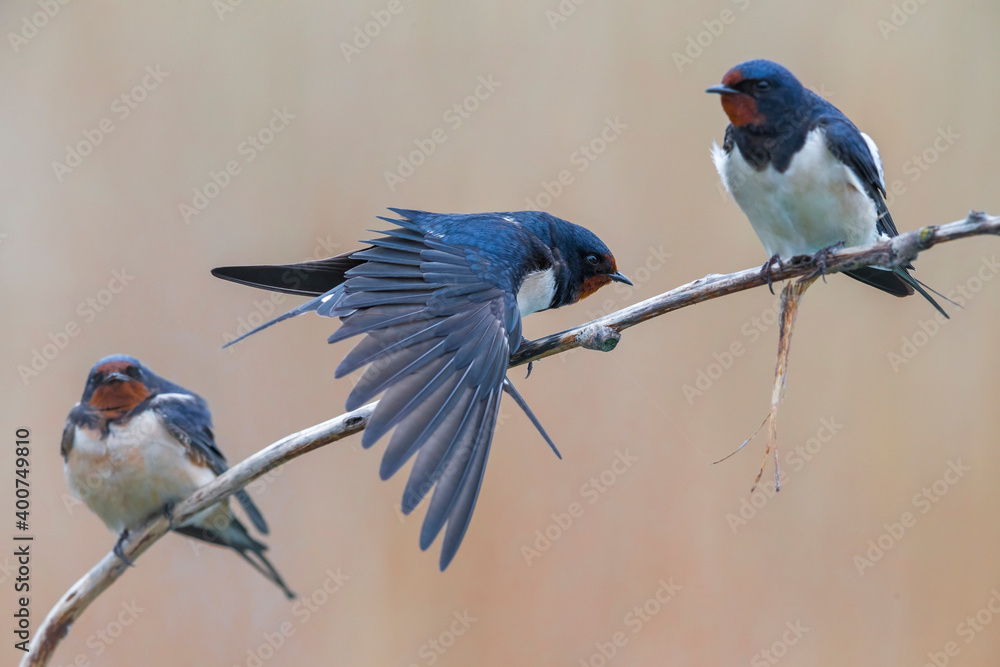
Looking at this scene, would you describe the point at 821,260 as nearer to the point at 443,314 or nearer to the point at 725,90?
the point at 725,90

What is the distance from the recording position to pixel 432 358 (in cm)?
94

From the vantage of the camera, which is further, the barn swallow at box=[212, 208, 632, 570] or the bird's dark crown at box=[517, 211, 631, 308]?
the bird's dark crown at box=[517, 211, 631, 308]

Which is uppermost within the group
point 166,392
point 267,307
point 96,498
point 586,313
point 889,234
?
point 267,307

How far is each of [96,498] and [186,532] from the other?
0.67 ft

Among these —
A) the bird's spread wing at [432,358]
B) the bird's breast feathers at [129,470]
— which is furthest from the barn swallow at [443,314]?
the bird's breast feathers at [129,470]

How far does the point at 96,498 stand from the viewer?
1377mm

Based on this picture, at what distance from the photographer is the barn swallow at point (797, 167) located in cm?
91

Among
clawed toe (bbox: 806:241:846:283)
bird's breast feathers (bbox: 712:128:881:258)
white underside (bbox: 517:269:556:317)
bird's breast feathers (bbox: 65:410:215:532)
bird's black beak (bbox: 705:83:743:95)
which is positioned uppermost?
bird's breast feathers (bbox: 65:410:215:532)

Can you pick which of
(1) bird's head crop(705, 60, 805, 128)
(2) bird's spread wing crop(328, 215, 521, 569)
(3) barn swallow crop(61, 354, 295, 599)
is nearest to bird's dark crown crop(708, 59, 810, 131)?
(1) bird's head crop(705, 60, 805, 128)

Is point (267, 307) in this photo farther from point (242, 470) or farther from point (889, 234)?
point (889, 234)

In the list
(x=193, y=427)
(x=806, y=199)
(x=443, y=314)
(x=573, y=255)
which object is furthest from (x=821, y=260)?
(x=193, y=427)

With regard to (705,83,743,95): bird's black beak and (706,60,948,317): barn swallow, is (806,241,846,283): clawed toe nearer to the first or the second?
(706,60,948,317): barn swallow

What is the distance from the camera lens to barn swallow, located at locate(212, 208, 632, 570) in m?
0.78

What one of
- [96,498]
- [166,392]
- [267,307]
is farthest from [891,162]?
[96,498]
